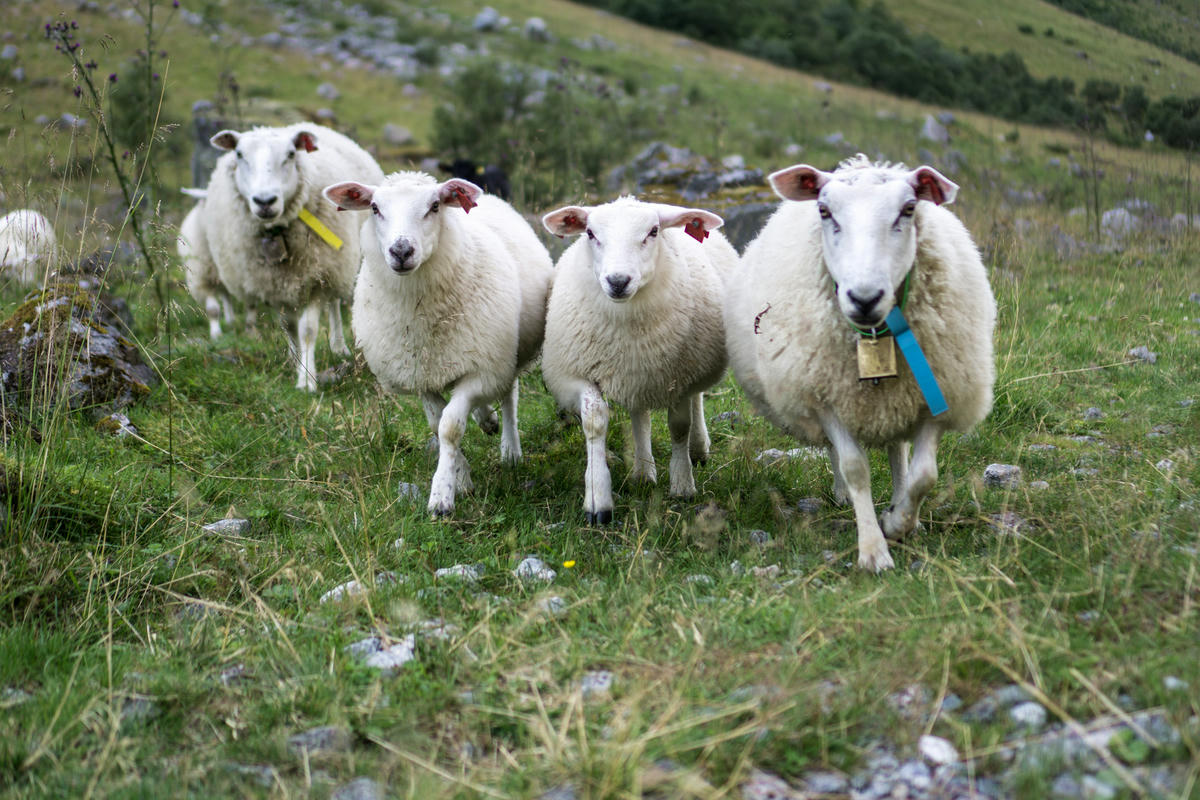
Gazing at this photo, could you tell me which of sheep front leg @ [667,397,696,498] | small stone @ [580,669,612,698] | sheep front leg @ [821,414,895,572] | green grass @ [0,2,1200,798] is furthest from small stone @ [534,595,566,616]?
sheep front leg @ [667,397,696,498]

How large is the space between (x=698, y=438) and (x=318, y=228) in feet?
11.4

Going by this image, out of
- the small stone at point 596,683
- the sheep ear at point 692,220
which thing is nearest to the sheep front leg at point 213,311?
the sheep ear at point 692,220

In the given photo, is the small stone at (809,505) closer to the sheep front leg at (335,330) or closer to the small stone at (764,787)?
the small stone at (764,787)

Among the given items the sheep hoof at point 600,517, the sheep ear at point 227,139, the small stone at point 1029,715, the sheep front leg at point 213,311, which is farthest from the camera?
the sheep front leg at point 213,311

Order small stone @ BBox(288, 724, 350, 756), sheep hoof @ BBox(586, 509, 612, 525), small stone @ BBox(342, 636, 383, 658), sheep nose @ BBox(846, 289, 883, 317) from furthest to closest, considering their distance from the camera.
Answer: sheep hoof @ BBox(586, 509, 612, 525) < sheep nose @ BBox(846, 289, 883, 317) < small stone @ BBox(342, 636, 383, 658) < small stone @ BBox(288, 724, 350, 756)

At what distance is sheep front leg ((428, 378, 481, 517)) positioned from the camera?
500 cm

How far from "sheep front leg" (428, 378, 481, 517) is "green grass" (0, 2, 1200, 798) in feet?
0.58

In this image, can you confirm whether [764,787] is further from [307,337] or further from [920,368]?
[307,337]

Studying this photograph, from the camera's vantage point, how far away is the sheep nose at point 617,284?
15.4 ft

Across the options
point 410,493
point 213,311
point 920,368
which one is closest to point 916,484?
point 920,368

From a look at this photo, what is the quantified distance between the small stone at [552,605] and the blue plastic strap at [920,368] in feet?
5.52

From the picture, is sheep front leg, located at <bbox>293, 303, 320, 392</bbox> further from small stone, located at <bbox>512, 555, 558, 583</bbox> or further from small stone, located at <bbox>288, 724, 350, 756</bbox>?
small stone, located at <bbox>288, 724, 350, 756</bbox>

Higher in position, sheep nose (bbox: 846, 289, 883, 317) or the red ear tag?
sheep nose (bbox: 846, 289, 883, 317)

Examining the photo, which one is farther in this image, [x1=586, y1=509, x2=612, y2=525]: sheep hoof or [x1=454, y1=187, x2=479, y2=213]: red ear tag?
[x1=454, y1=187, x2=479, y2=213]: red ear tag
